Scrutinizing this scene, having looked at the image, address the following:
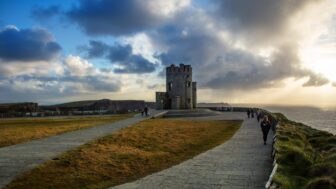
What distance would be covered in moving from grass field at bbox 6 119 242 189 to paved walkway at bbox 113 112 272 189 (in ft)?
3.04

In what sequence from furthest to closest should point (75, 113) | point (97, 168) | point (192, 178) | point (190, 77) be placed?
point (190, 77), point (75, 113), point (97, 168), point (192, 178)

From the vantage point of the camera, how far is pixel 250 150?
18375mm

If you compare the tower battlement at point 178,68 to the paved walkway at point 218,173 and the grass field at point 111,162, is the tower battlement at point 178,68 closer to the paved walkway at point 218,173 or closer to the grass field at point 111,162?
the grass field at point 111,162

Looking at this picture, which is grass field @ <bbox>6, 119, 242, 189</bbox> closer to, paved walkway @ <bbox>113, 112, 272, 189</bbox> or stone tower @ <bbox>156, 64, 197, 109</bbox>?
paved walkway @ <bbox>113, 112, 272, 189</bbox>

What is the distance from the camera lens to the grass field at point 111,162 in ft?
41.4

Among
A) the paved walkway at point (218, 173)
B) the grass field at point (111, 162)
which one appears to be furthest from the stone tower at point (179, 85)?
the paved walkway at point (218, 173)

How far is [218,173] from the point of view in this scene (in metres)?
12.9

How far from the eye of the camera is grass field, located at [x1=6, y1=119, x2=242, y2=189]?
12.6 meters

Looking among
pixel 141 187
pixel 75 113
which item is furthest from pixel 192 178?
pixel 75 113

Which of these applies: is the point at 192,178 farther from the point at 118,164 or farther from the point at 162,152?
the point at 162,152

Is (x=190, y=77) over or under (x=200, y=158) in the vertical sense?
over

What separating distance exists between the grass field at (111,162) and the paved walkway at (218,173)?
0.93 meters

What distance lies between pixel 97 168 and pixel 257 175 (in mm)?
6200

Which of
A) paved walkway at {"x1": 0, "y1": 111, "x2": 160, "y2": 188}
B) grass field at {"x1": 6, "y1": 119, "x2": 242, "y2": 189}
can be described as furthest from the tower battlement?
paved walkway at {"x1": 0, "y1": 111, "x2": 160, "y2": 188}
